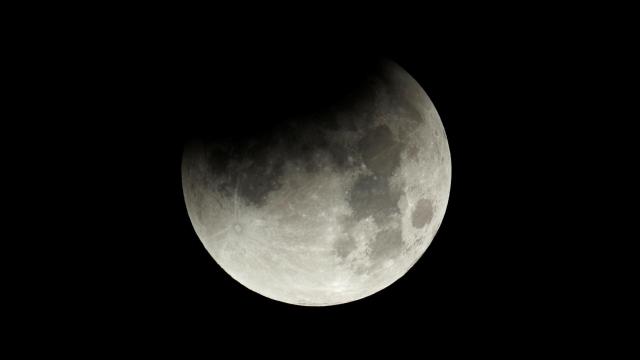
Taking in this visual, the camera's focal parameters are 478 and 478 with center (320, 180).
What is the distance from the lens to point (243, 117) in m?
3.04

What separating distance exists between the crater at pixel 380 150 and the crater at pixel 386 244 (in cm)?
42

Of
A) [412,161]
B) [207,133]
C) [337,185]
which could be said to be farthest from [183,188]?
[412,161]

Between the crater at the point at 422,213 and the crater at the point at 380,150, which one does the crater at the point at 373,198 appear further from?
the crater at the point at 422,213

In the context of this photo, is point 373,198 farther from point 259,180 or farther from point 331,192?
point 259,180

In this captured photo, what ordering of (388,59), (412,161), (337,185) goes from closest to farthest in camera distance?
(337,185) → (412,161) → (388,59)

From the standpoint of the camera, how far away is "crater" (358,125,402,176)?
3.02 meters

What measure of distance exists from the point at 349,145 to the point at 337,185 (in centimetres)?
26

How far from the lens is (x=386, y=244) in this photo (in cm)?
326

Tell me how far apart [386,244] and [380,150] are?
26.3 inches

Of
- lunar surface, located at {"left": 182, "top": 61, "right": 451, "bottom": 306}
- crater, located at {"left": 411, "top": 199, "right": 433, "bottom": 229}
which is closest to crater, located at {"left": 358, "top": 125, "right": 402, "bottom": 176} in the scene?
lunar surface, located at {"left": 182, "top": 61, "right": 451, "bottom": 306}

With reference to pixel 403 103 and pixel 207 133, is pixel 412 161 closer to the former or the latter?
pixel 403 103

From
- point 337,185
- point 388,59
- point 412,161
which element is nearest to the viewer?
point 337,185

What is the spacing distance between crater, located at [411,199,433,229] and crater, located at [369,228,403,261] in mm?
150

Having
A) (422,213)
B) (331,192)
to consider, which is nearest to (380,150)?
(331,192)
